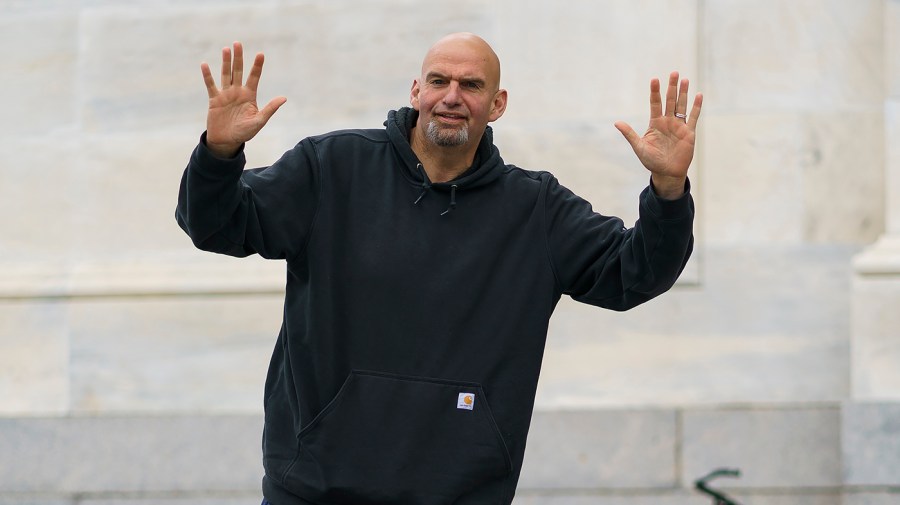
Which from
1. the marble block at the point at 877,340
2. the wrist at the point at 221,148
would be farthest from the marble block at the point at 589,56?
the wrist at the point at 221,148

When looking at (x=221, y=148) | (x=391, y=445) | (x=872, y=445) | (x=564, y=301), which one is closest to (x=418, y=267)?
(x=391, y=445)

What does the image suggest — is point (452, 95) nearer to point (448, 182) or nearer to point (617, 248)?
point (448, 182)

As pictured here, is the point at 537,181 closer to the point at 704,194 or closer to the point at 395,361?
the point at 395,361

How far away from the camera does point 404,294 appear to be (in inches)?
151

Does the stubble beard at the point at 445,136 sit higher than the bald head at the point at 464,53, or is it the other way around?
the bald head at the point at 464,53

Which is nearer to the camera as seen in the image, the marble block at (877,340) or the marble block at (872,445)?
the marble block at (872,445)

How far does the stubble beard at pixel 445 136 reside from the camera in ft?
13.0

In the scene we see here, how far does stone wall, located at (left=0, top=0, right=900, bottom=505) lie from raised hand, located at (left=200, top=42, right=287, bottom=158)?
123 inches

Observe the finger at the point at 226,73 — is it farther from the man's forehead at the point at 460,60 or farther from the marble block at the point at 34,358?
the marble block at the point at 34,358

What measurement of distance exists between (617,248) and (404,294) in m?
0.63

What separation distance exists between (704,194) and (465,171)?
114 inches

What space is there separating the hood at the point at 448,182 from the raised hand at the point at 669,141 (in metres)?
0.43

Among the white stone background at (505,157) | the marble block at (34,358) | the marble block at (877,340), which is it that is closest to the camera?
the marble block at (877,340)

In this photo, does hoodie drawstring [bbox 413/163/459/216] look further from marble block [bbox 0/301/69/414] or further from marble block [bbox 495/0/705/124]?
marble block [bbox 0/301/69/414]
